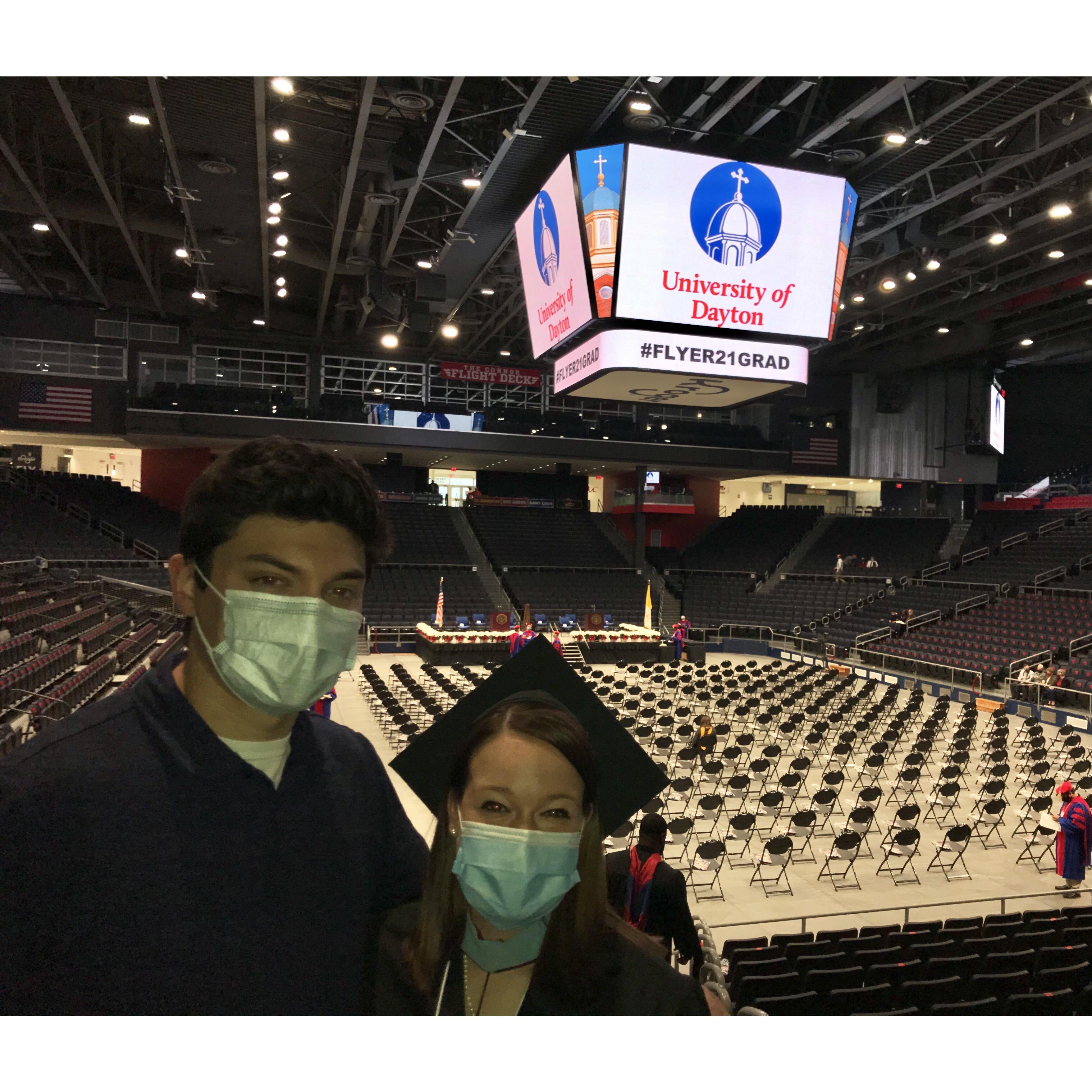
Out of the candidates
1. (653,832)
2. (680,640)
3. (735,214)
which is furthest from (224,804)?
(680,640)

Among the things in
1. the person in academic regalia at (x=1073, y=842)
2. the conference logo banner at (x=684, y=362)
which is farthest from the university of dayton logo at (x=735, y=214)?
the person in academic regalia at (x=1073, y=842)

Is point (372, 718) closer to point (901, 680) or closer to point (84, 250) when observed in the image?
point (901, 680)

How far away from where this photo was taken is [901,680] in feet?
74.6

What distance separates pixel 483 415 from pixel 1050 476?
25692 mm

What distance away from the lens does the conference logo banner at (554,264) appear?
41.0 ft

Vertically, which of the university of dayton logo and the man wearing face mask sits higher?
the university of dayton logo

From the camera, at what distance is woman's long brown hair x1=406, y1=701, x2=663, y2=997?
1.83 metres

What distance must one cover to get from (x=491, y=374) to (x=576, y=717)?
32.1 meters

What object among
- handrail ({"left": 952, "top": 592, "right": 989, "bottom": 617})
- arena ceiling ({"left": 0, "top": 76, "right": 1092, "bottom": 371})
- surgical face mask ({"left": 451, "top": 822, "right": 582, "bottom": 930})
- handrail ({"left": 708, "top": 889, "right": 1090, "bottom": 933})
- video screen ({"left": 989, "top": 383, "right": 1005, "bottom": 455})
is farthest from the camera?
video screen ({"left": 989, "top": 383, "right": 1005, "bottom": 455})

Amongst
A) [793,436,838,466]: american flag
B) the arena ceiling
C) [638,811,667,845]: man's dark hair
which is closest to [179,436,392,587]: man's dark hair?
[638,811,667,845]: man's dark hair

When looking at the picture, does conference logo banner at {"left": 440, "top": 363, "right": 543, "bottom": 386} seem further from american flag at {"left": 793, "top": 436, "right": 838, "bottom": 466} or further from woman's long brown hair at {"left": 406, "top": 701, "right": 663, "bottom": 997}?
woman's long brown hair at {"left": 406, "top": 701, "right": 663, "bottom": 997}

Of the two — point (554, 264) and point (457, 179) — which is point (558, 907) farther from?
point (457, 179)

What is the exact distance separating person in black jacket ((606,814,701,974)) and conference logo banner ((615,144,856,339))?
30.7 feet

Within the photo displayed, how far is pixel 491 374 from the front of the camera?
3334 centimetres
